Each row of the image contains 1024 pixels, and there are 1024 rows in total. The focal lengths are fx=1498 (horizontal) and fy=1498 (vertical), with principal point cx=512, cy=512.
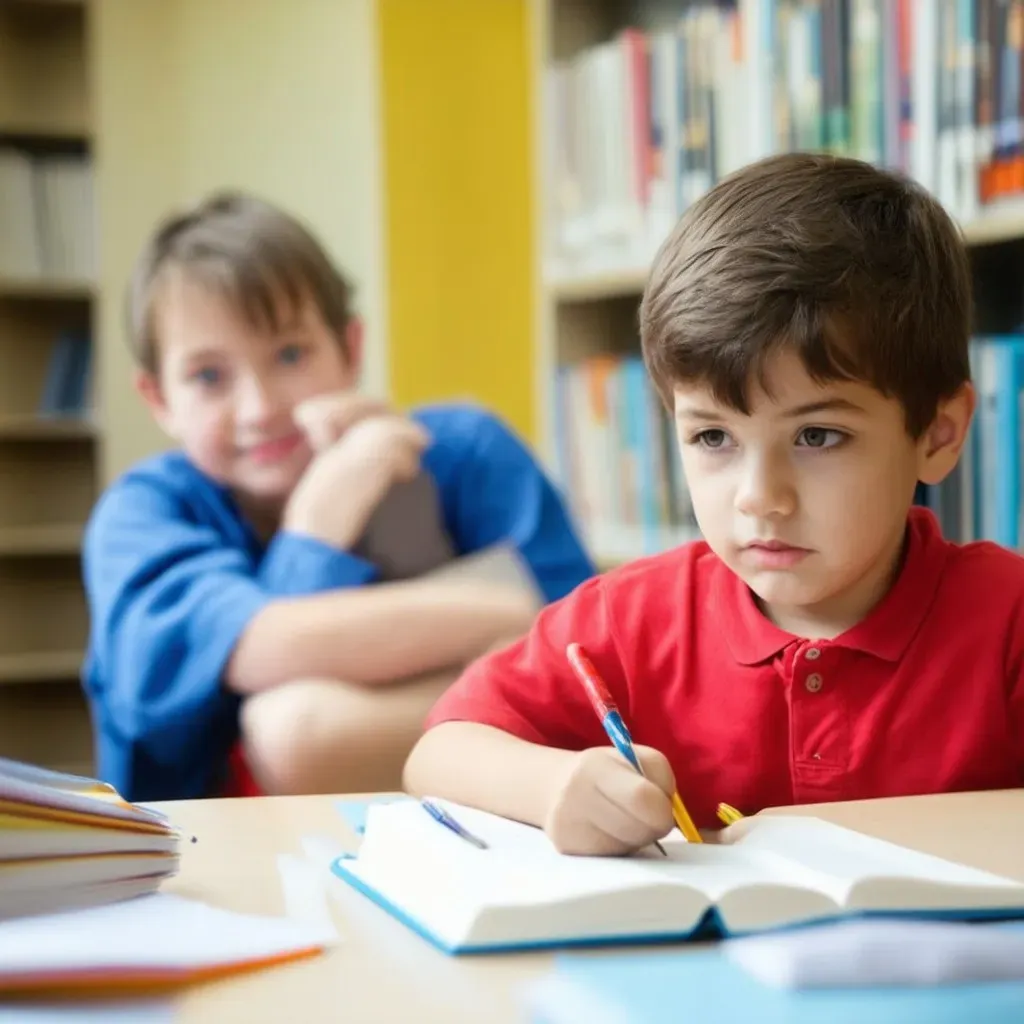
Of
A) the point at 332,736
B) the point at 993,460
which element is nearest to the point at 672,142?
the point at 993,460

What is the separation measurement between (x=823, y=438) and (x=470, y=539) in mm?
944

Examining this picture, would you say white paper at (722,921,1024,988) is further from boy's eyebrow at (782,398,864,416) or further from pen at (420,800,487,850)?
boy's eyebrow at (782,398,864,416)

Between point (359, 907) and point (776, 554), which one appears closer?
point (359, 907)

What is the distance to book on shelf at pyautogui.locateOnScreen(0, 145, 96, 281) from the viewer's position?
3348 millimetres

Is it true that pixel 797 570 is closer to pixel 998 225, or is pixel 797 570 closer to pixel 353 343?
pixel 998 225

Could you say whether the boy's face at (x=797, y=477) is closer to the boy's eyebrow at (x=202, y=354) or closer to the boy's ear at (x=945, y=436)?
the boy's ear at (x=945, y=436)

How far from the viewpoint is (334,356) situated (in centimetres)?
184

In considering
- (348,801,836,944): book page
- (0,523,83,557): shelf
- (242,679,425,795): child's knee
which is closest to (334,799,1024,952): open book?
(348,801,836,944): book page

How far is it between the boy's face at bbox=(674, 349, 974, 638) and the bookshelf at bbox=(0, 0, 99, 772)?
2.68 m

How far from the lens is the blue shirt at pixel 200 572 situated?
63.5 inches

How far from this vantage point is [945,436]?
3.42ft

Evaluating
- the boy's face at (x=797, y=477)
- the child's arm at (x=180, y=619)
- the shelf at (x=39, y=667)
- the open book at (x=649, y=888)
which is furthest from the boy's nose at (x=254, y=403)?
the shelf at (x=39, y=667)

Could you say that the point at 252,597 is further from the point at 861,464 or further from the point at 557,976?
the point at 557,976

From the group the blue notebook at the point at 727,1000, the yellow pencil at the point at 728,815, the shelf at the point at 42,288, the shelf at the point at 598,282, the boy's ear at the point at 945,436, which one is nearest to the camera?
the blue notebook at the point at 727,1000
